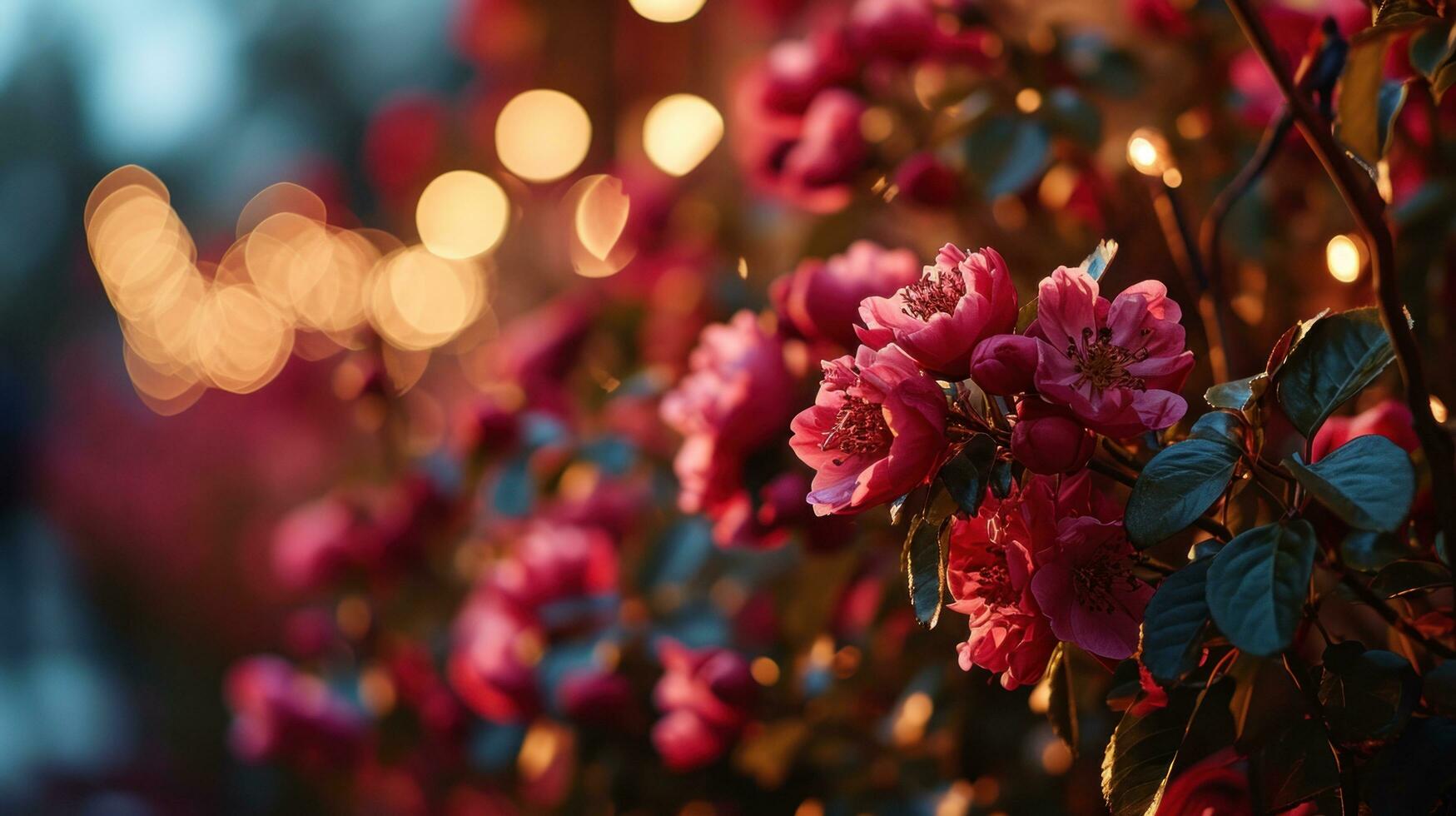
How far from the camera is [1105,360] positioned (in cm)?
29

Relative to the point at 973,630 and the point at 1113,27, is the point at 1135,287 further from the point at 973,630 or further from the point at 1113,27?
the point at 1113,27

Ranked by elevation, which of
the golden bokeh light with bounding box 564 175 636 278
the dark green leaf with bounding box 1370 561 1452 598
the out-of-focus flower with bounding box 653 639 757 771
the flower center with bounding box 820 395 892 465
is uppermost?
the flower center with bounding box 820 395 892 465

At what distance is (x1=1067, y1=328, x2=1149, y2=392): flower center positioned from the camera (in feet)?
0.94

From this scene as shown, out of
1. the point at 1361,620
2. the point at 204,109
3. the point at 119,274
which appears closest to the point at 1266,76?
the point at 1361,620

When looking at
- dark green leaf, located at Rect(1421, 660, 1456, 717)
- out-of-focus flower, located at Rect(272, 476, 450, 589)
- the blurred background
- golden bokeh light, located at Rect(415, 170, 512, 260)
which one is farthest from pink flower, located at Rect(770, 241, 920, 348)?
golden bokeh light, located at Rect(415, 170, 512, 260)

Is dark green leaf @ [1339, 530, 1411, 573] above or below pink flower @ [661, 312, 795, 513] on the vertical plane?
below

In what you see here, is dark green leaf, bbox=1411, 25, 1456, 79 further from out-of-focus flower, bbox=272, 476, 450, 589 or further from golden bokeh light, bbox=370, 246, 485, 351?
golden bokeh light, bbox=370, 246, 485, 351

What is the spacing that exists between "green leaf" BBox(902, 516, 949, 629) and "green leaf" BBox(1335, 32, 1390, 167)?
187 mm

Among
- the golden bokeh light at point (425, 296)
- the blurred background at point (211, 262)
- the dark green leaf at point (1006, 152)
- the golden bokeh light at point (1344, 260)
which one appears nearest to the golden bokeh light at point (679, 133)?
the blurred background at point (211, 262)

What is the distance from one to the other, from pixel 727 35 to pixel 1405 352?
165 cm

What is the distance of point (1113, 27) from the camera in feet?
3.51

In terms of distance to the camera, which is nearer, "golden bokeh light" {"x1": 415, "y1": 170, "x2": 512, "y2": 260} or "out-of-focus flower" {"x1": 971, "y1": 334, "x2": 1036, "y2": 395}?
"out-of-focus flower" {"x1": 971, "y1": 334, "x2": 1036, "y2": 395}

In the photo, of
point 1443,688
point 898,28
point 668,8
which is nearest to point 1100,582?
point 1443,688

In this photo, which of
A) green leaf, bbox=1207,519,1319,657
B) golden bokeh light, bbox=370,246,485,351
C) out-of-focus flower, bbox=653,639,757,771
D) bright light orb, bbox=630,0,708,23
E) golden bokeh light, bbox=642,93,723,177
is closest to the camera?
green leaf, bbox=1207,519,1319,657
